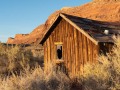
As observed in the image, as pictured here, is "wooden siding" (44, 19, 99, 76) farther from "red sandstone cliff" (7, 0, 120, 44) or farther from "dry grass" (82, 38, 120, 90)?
"red sandstone cliff" (7, 0, 120, 44)

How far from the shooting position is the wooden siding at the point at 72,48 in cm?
1748

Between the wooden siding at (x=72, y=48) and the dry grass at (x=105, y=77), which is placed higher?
the wooden siding at (x=72, y=48)

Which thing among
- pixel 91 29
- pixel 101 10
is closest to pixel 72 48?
pixel 91 29

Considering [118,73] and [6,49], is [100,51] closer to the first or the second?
[118,73]

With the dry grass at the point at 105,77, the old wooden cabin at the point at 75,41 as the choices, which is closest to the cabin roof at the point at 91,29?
the old wooden cabin at the point at 75,41

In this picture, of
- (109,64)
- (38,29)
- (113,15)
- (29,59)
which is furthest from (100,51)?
(38,29)

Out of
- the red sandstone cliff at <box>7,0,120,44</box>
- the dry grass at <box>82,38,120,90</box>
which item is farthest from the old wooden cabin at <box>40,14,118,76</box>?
the red sandstone cliff at <box>7,0,120,44</box>

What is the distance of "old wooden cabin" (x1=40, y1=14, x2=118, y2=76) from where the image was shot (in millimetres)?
17172

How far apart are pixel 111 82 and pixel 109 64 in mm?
1037

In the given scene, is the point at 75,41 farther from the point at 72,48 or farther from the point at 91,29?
the point at 91,29

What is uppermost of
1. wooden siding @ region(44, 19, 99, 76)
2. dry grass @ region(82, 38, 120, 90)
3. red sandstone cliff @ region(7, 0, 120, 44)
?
red sandstone cliff @ region(7, 0, 120, 44)

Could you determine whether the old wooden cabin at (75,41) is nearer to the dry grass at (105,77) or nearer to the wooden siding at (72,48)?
the wooden siding at (72,48)

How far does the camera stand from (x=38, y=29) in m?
89.1

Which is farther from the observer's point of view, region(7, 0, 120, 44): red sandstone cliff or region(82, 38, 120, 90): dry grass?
region(7, 0, 120, 44): red sandstone cliff
